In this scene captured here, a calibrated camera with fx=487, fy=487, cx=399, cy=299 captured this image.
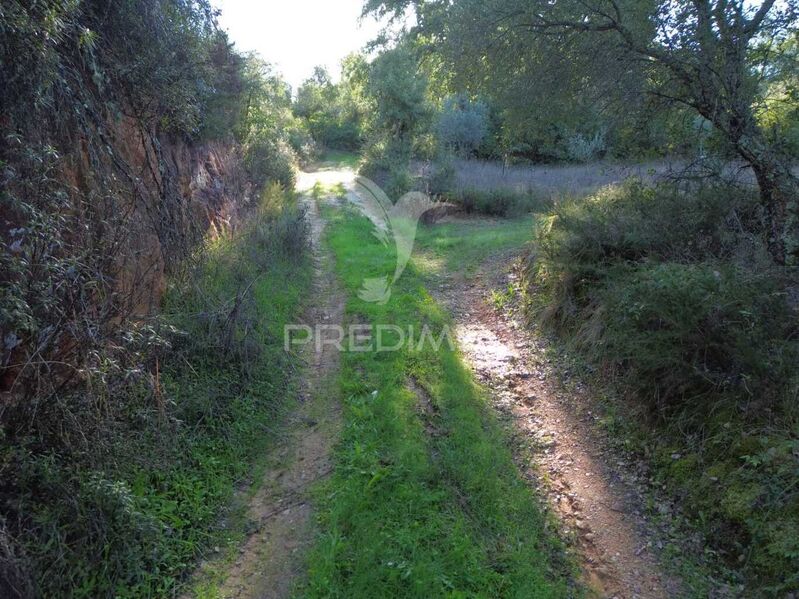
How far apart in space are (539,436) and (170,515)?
3.37 metres

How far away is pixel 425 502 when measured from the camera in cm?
375

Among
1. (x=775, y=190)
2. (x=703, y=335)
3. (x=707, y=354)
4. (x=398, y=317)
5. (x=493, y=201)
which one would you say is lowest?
(x=398, y=317)

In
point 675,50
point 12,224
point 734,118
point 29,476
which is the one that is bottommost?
point 29,476

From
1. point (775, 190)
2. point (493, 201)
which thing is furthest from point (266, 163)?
point (775, 190)

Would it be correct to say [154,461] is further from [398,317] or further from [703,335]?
[703,335]

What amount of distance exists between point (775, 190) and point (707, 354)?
256 centimetres

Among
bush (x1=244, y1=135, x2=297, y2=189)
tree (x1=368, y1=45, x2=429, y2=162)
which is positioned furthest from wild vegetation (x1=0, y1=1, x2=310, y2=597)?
tree (x1=368, y1=45, x2=429, y2=162)

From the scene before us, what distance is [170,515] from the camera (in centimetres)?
346

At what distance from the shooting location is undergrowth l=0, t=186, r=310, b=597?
9.22ft

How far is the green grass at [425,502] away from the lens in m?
3.17

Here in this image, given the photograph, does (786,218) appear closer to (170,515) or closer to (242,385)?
(242,385)

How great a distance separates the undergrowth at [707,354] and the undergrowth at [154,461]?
3.61 meters

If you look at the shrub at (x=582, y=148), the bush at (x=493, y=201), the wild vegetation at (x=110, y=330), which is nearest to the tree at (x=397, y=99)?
the bush at (x=493, y=201)

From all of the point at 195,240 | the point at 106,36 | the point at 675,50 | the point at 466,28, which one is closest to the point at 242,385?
the point at 195,240
